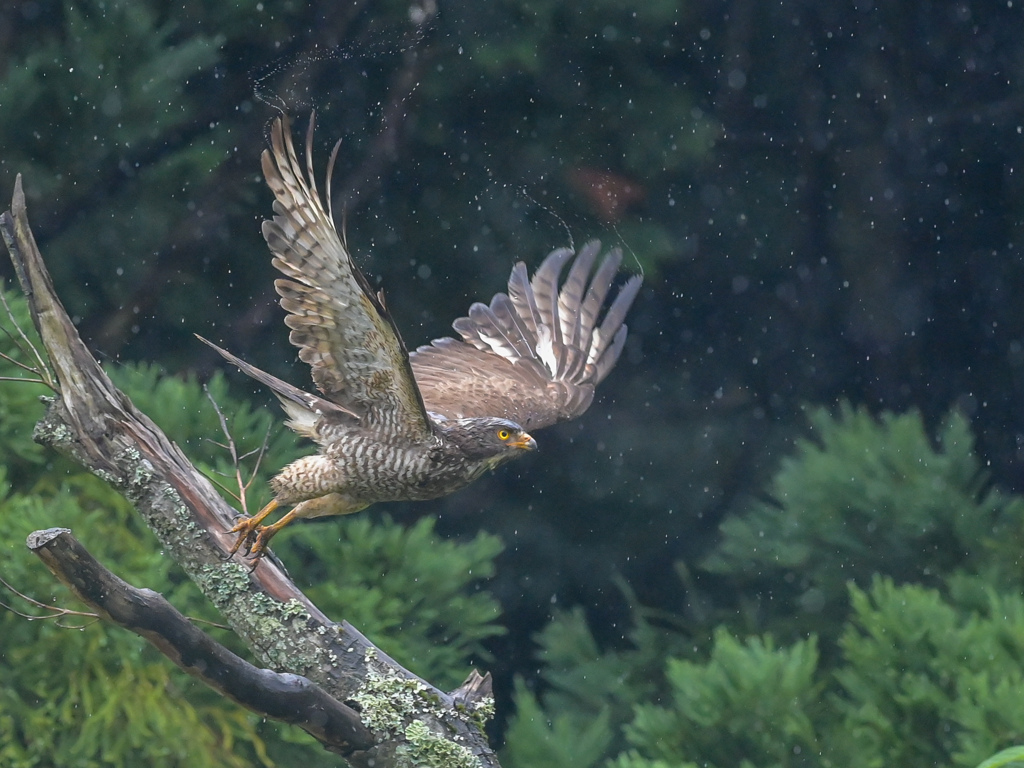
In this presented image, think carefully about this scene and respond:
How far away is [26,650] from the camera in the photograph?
9.29 feet

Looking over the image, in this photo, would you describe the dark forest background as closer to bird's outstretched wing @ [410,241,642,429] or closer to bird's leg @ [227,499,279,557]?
bird's outstretched wing @ [410,241,642,429]

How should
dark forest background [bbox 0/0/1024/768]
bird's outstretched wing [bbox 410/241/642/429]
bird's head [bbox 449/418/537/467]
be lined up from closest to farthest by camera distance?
1. bird's head [bbox 449/418/537/467]
2. bird's outstretched wing [bbox 410/241/642/429]
3. dark forest background [bbox 0/0/1024/768]

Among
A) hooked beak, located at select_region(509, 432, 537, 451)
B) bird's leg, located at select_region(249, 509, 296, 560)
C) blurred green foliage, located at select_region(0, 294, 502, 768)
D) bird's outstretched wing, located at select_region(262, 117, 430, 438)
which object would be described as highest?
bird's outstretched wing, located at select_region(262, 117, 430, 438)

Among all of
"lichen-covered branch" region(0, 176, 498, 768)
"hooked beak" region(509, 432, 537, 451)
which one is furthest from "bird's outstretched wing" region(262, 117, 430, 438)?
"lichen-covered branch" region(0, 176, 498, 768)

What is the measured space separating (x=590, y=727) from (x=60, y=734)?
1.62 meters

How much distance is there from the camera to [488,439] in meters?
2.42

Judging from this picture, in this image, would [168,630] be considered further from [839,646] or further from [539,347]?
[839,646]

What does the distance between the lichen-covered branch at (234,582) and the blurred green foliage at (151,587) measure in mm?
392

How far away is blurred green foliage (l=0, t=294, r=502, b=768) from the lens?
282 cm

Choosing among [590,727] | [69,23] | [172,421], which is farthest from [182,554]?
[69,23]

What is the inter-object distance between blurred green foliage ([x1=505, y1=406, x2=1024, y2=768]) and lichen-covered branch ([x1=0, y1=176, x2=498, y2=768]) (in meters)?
1.12

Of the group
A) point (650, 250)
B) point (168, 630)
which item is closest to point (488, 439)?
point (168, 630)

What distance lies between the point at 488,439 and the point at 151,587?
916 mm

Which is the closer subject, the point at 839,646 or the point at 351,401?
the point at 351,401
